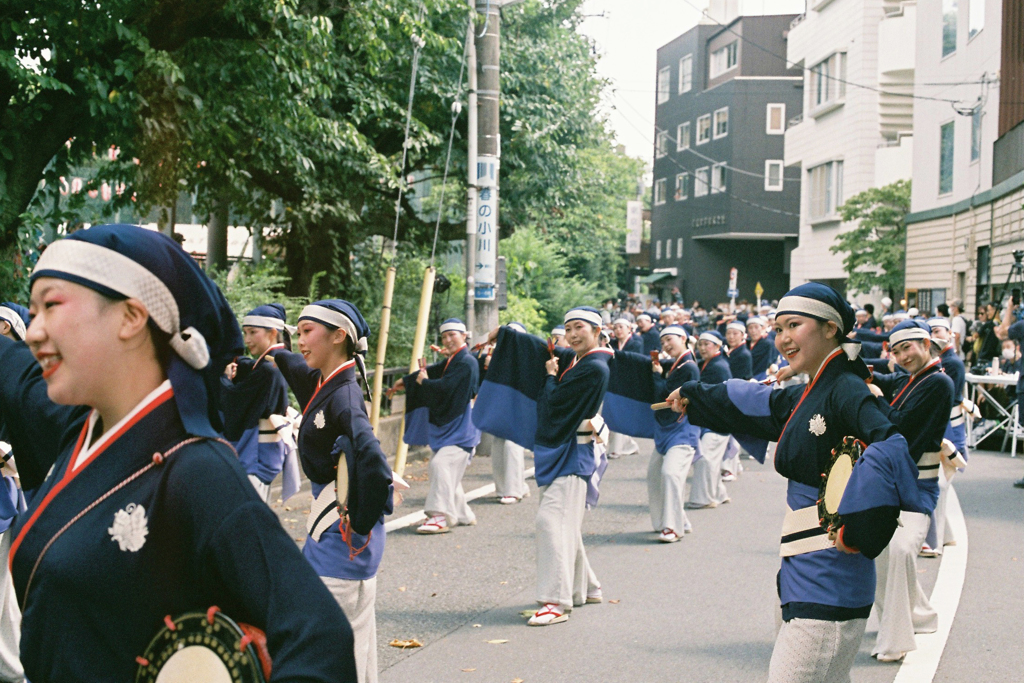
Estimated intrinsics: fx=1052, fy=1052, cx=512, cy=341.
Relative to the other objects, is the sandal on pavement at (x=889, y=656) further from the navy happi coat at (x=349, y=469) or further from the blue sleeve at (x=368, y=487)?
the blue sleeve at (x=368, y=487)

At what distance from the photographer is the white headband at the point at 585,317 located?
23.9 ft

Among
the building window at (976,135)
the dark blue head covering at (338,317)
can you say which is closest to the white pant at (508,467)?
the dark blue head covering at (338,317)

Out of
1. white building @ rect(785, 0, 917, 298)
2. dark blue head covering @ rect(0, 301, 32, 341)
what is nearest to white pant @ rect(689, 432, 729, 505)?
dark blue head covering @ rect(0, 301, 32, 341)

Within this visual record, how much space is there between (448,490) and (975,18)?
19417 mm

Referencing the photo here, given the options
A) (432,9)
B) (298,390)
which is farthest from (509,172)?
(298,390)

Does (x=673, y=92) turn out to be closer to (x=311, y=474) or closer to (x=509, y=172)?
(x=509, y=172)

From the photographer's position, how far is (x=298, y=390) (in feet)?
22.5

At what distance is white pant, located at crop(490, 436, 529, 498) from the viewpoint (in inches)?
428

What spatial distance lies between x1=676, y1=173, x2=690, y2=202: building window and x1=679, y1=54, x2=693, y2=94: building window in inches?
181

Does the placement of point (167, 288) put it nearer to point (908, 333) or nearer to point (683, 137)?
point (908, 333)

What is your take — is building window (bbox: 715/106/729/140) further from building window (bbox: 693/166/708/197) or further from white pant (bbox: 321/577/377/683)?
white pant (bbox: 321/577/377/683)

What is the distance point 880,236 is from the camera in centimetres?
3231

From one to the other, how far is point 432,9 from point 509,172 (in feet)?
20.3

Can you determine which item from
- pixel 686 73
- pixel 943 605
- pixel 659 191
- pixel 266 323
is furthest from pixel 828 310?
pixel 659 191
